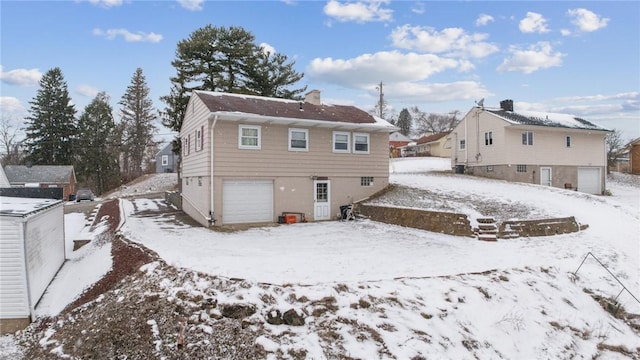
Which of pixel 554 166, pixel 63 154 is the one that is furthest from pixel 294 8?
pixel 63 154

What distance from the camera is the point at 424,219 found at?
46.3 feet

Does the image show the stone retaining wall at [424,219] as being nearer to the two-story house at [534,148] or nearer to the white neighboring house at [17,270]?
the white neighboring house at [17,270]

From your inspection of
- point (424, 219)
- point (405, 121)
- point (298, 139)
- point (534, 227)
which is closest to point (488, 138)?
point (534, 227)

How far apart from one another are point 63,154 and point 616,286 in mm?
52934

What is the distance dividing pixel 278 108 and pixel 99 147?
3763 cm

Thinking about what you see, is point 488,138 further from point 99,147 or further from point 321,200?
point 99,147

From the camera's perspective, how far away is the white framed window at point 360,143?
1791cm

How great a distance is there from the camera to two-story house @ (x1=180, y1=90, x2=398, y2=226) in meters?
14.9

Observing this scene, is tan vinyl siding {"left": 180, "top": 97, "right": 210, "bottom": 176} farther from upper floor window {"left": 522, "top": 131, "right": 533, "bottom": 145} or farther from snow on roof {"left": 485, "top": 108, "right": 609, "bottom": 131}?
upper floor window {"left": 522, "top": 131, "right": 533, "bottom": 145}

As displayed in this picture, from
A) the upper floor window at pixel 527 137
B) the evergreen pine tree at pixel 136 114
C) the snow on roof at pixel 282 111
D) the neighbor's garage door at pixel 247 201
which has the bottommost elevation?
the neighbor's garage door at pixel 247 201

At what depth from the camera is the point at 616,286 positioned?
30.1ft

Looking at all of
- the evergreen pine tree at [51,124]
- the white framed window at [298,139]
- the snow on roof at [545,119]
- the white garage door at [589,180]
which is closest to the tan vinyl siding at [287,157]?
the white framed window at [298,139]

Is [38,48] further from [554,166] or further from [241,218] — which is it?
[554,166]

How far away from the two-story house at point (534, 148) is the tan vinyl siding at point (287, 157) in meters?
10.3
